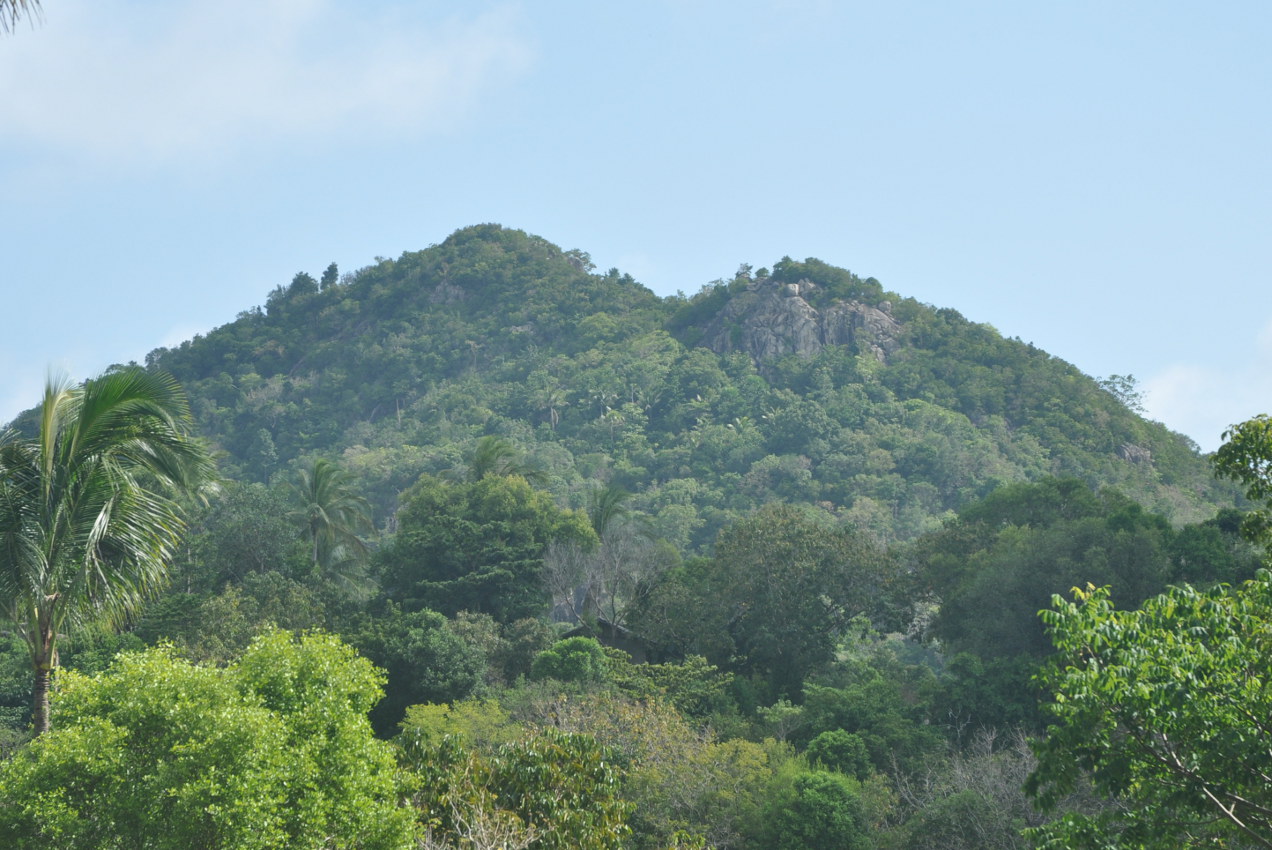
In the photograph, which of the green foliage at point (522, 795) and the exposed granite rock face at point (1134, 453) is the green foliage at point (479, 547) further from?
the exposed granite rock face at point (1134, 453)

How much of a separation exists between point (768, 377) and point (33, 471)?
68.5m

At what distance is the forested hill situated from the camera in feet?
205

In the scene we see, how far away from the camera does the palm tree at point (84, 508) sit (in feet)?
34.0

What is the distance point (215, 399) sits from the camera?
83.5m

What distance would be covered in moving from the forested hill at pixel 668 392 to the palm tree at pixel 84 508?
45456 millimetres

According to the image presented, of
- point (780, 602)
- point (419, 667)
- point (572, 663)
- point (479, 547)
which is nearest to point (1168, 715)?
point (572, 663)

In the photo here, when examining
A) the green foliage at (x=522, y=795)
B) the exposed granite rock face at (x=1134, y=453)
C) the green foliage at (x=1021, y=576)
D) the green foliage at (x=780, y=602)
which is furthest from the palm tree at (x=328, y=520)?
the exposed granite rock face at (x=1134, y=453)

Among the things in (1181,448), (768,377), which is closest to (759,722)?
(1181,448)

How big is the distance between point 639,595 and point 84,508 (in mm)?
27074

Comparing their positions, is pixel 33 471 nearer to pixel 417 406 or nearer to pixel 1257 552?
pixel 1257 552

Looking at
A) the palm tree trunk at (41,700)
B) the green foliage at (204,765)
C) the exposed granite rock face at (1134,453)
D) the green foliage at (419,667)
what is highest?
the exposed granite rock face at (1134,453)

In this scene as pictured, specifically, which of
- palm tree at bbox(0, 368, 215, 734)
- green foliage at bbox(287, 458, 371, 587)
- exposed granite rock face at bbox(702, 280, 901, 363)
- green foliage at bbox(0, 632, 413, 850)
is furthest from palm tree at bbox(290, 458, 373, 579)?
exposed granite rock face at bbox(702, 280, 901, 363)

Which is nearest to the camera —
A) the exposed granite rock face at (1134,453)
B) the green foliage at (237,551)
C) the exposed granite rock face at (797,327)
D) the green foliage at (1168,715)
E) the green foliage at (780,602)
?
the green foliage at (1168,715)

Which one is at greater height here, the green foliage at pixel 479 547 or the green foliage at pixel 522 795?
the green foliage at pixel 479 547
